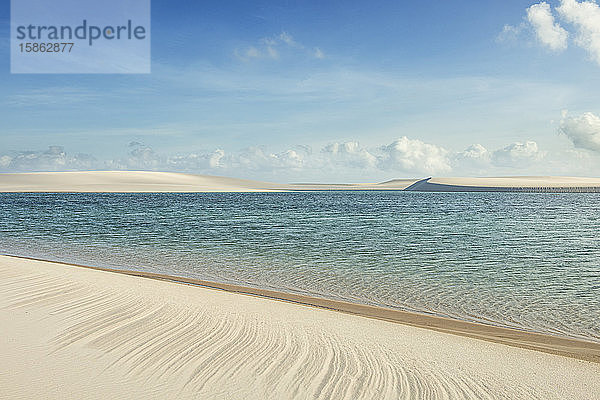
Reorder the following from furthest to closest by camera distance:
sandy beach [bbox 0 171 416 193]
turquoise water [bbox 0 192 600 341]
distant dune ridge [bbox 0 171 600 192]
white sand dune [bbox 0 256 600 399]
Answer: distant dune ridge [bbox 0 171 600 192]
sandy beach [bbox 0 171 416 193]
turquoise water [bbox 0 192 600 341]
white sand dune [bbox 0 256 600 399]

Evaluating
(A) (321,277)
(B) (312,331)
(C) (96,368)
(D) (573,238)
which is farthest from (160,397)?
(D) (573,238)

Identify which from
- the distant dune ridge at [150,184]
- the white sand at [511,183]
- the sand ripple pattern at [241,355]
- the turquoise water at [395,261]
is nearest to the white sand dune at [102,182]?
the distant dune ridge at [150,184]

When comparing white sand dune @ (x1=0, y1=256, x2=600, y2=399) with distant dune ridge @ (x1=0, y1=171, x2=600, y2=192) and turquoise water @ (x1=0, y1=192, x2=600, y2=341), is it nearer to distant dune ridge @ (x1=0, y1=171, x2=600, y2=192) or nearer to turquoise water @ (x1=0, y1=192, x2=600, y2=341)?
turquoise water @ (x1=0, y1=192, x2=600, y2=341)

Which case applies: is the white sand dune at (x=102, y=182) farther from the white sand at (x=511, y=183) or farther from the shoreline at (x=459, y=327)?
the shoreline at (x=459, y=327)

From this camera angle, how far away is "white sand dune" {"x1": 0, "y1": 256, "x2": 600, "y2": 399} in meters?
4.10

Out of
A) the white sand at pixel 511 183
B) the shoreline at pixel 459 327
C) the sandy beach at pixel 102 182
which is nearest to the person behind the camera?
the shoreline at pixel 459 327

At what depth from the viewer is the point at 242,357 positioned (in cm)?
489

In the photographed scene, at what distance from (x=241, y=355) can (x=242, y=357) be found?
0.07 meters

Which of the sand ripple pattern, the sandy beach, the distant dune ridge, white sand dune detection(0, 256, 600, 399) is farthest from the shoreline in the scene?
the distant dune ridge

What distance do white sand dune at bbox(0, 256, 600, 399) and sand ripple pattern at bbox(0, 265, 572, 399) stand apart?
0.01 metres

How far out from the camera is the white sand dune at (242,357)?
161 inches

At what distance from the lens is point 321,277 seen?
11.0 m

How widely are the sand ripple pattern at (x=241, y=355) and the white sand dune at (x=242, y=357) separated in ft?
0.05

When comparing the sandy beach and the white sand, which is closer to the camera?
the sandy beach
